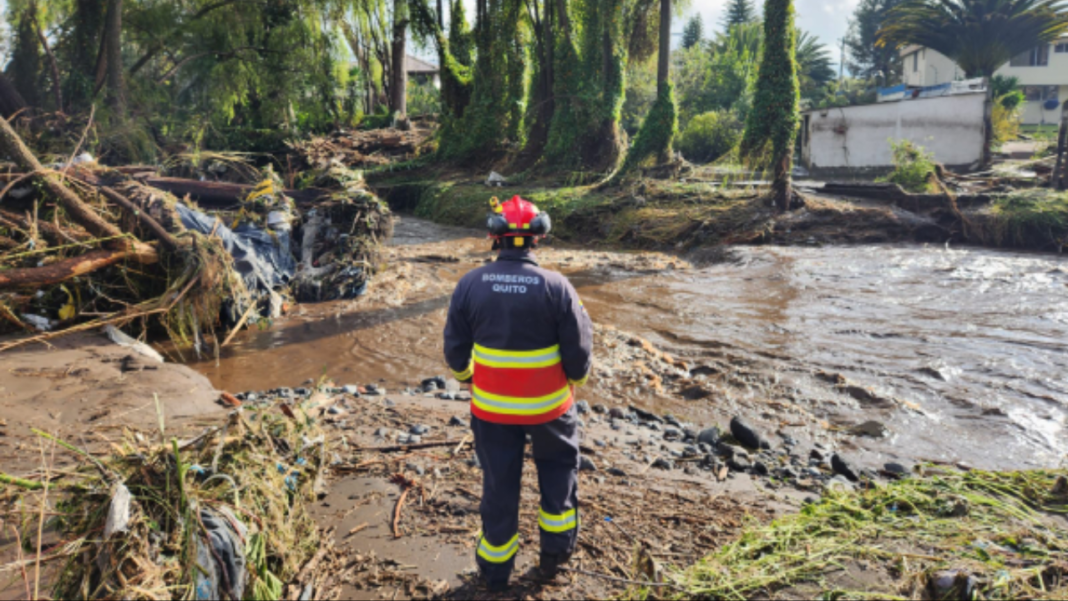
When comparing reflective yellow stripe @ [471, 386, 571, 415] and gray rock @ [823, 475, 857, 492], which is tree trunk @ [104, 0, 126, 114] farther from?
gray rock @ [823, 475, 857, 492]

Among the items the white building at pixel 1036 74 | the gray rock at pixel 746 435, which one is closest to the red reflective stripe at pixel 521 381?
the gray rock at pixel 746 435

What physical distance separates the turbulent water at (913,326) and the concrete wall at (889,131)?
9.50 m

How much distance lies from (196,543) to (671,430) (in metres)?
3.81

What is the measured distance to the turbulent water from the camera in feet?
19.4

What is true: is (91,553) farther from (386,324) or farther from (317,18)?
(317,18)

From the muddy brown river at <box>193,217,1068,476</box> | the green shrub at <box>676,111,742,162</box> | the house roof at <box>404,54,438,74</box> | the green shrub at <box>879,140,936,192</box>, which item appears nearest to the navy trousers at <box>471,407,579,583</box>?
the muddy brown river at <box>193,217,1068,476</box>

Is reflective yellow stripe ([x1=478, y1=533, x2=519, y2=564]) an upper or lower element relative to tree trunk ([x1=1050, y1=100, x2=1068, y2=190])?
lower

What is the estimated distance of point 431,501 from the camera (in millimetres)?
3842

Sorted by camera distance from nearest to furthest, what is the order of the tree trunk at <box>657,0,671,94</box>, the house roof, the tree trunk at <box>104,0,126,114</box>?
the tree trunk at <box>104,0,126,114</box>, the tree trunk at <box>657,0,671,94</box>, the house roof

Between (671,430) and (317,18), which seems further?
(317,18)

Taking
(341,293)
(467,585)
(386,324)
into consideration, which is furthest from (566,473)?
(341,293)

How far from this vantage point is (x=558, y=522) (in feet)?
10.3

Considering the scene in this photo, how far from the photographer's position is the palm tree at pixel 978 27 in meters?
31.3

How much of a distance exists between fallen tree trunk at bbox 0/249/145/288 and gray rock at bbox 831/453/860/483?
22.4 ft
